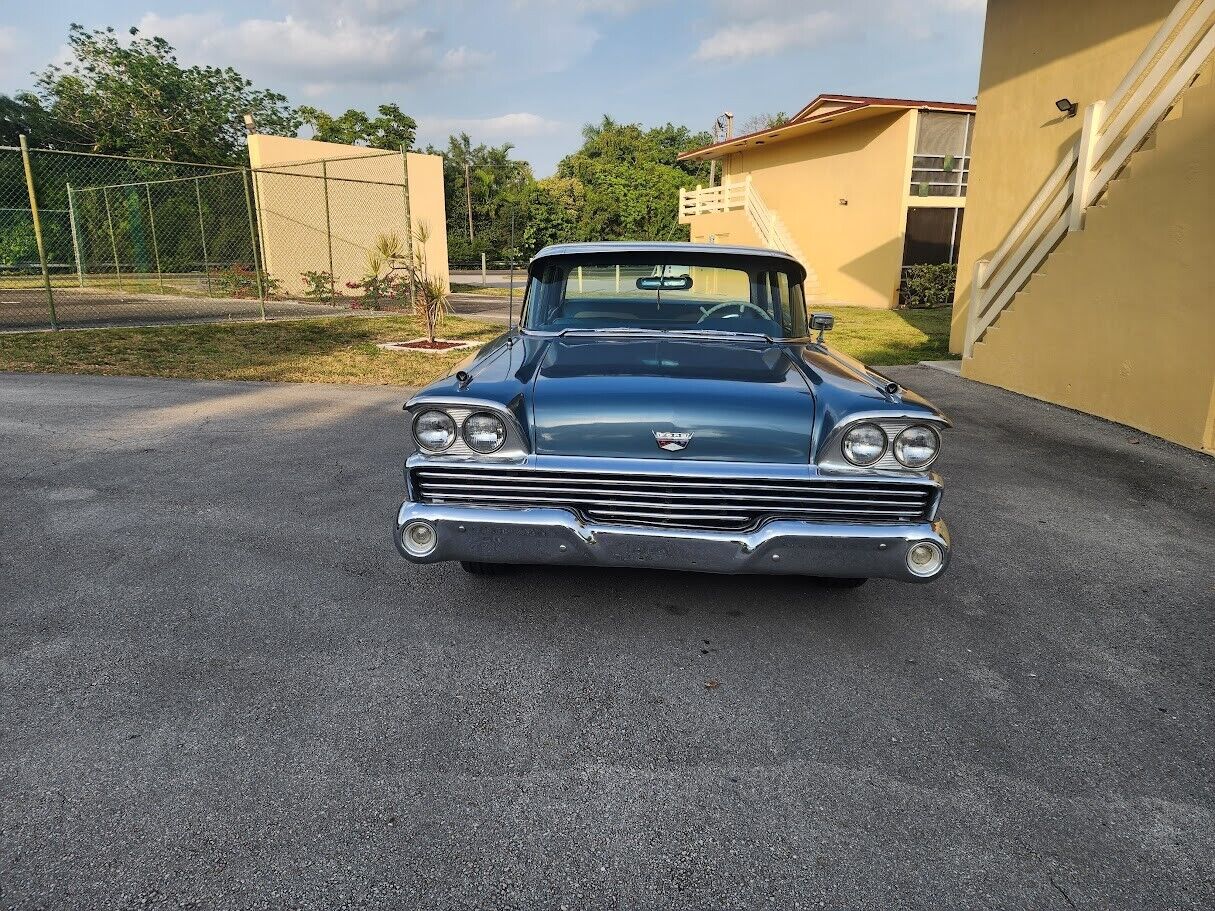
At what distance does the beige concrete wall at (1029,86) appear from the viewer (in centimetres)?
830

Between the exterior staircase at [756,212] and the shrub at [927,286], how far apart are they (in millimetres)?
2542

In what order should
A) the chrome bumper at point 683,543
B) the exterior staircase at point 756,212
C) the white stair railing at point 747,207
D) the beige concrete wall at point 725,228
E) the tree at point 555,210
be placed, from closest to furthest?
1. the chrome bumper at point 683,543
2. the exterior staircase at point 756,212
3. the white stair railing at point 747,207
4. the beige concrete wall at point 725,228
5. the tree at point 555,210

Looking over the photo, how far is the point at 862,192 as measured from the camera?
20.3 metres

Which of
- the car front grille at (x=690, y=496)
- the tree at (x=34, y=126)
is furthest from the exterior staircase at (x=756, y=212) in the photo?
the tree at (x=34, y=126)

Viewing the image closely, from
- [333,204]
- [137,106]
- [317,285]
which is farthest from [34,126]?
[317,285]

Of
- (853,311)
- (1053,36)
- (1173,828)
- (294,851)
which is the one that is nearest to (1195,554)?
(1173,828)

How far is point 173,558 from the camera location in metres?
3.63

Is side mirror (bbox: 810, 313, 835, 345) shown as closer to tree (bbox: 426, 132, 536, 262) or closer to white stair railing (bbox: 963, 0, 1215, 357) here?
white stair railing (bbox: 963, 0, 1215, 357)

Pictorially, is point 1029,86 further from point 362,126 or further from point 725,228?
point 362,126

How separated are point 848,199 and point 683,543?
20534mm

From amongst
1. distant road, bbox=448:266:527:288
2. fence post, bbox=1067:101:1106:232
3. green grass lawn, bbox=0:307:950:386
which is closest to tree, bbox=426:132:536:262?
distant road, bbox=448:266:527:288

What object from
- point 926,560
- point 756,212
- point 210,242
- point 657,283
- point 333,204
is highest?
point 756,212

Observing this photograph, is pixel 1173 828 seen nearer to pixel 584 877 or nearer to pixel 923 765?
pixel 923 765

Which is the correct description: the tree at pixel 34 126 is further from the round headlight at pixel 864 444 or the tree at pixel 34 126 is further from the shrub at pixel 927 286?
the round headlight at pixel 864 444
